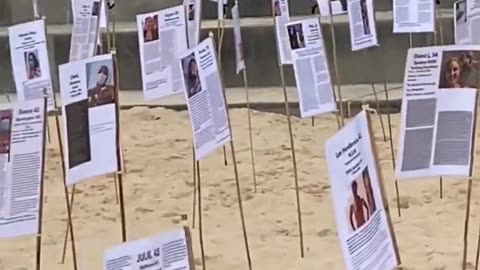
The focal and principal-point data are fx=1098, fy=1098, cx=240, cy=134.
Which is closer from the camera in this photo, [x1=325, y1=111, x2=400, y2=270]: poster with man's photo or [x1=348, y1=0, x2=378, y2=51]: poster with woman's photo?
[x1=325, y1=111, x2=400, y2=270]: poster with man's photo

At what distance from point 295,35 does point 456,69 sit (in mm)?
1104

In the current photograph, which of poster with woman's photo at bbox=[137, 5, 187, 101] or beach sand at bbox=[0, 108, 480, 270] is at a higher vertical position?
poster with woman's photo at bbox=[137, 5, 187, 101]

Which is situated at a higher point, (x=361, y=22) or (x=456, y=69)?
(x=456, y=69)

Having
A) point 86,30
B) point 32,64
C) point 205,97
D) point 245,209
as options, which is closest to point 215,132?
point 205,97

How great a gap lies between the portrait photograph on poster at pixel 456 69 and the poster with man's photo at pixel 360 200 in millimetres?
648

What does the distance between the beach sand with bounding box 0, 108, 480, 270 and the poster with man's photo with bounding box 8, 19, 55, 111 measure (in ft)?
2.18

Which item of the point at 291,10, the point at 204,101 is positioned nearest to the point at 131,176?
the point at 204,101

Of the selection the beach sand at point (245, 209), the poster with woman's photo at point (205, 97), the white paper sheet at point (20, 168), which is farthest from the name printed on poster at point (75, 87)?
the beach sand at point (245, 209)

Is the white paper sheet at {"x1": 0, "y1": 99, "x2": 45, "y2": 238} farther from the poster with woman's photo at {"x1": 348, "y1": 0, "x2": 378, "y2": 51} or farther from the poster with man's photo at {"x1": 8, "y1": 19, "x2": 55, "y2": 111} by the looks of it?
the poster with woman's photo at {"x1": 348, "y1": 0, "x2": 378, "y2": 51}

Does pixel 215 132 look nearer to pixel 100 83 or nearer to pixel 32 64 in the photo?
pixel 100 83

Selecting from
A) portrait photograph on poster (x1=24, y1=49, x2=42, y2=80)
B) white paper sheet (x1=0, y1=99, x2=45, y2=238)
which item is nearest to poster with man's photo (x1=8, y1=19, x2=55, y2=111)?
portrait photograph on poster (x1=24, y1=49, x2=42, y2=80)

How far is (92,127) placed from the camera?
2.75m

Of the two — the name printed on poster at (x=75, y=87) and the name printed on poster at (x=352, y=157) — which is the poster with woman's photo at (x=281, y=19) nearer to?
the name printed on poster at (x=75, y=87)

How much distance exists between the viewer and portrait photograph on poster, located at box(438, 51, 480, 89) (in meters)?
2.83
